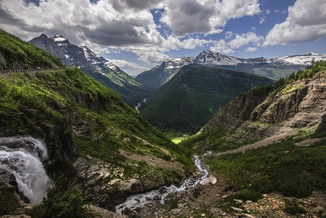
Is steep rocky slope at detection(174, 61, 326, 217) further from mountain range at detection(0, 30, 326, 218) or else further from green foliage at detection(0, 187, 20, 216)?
green foliage at detection(0, 187, 20, 216)

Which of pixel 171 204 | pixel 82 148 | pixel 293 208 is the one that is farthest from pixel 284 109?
pixel 82 148

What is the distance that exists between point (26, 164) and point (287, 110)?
11560 cm

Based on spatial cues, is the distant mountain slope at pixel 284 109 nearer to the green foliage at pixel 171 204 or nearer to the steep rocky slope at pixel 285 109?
the steep rocky slope at pixel 285 109

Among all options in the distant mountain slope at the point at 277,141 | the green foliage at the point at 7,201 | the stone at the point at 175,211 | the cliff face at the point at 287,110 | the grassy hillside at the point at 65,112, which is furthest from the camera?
the cliff face at the point at 287,110

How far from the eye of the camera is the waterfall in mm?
25641

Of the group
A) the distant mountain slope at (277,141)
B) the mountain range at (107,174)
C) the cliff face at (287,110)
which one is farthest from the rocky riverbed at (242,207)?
the cliff face at (287,110)

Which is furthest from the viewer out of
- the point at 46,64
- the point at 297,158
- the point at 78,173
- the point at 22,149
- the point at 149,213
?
the point at 46,64

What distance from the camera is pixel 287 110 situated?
347 ft

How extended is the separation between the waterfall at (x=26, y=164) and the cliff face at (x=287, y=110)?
8234cm

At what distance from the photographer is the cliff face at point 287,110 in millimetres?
92144

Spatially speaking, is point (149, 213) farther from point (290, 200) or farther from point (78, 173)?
point (290, 200)

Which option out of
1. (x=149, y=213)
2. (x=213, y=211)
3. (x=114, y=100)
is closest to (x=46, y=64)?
(x=114, y=100)

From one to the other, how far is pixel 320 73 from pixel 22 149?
127 meters

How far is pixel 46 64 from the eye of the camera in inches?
4296
